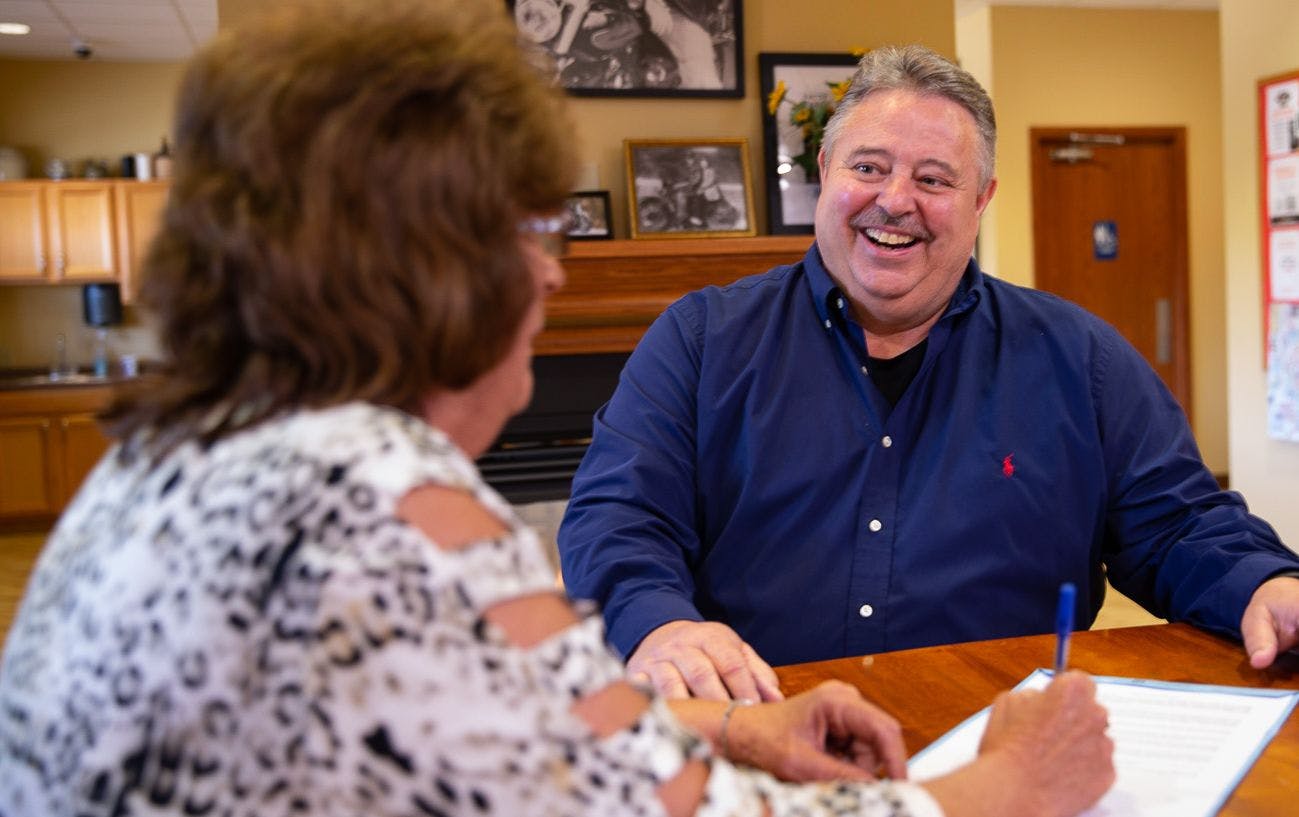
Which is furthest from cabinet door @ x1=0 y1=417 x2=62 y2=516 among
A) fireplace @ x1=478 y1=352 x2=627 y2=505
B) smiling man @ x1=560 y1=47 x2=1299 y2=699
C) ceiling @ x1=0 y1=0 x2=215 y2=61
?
smiling man @ x1=560 y1=47 x2=1299 y2=699

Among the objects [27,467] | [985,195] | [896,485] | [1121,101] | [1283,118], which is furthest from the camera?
[27,467]

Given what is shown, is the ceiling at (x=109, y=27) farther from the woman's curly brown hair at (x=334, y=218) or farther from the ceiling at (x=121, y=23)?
the woman's curly brown hair at (x=334, y=218)

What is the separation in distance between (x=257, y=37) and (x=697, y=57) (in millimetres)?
3527

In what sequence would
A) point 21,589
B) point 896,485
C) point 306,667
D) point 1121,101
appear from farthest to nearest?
1. point 1121,101
2. point 21,589
3. point 896,485
4. point 306,667

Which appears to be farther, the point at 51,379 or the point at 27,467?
the point at 51,379

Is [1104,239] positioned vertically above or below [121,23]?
below

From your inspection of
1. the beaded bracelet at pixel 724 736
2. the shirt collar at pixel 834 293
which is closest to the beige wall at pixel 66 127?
the shirt collar at pixel 834 293

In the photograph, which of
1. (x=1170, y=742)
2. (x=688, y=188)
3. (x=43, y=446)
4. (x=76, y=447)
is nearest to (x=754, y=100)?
(x=688, y=188)

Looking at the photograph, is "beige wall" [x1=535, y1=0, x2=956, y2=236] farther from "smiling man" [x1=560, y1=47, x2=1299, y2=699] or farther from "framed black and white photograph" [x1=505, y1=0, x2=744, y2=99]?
"smiling man" [x1=560, y1=47, x2=1299, y2=699]

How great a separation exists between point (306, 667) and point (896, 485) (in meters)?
1.12

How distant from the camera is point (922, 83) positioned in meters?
1.67

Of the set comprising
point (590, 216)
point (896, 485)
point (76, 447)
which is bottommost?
point (76, 447)

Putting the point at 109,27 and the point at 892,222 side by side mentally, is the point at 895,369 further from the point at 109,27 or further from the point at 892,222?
the point at 109,27

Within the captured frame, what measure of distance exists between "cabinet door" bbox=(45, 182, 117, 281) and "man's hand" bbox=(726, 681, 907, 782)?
7.69m
